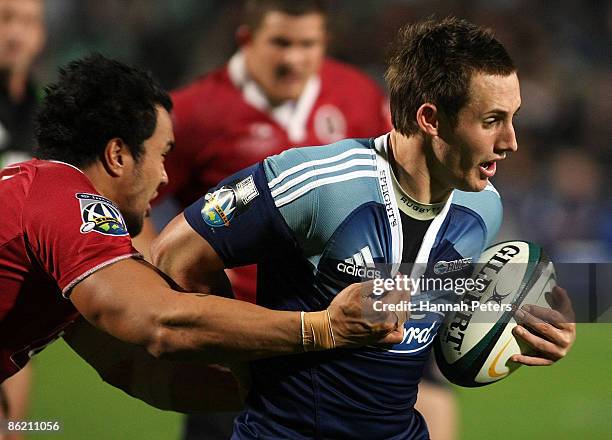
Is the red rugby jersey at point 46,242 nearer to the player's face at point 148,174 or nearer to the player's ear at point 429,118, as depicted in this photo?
the player's face at point 148,174

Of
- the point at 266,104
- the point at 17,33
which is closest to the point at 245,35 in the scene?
Result: the point at 266,104

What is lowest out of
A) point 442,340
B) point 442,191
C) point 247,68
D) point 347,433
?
point 347,433

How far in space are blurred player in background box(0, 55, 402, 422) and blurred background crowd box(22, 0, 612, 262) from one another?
6444mm

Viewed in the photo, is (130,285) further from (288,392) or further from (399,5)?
(399,5)

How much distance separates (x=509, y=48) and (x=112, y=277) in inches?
332

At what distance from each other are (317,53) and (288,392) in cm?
294

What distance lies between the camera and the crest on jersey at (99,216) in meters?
2.67

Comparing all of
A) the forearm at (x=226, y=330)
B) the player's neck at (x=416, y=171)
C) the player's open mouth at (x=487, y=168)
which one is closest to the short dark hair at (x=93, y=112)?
the forearm at (x=226, y=330)

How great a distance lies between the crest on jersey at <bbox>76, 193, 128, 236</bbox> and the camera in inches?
105

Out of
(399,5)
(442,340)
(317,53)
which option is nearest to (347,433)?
(442,340)

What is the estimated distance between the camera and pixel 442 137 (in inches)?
109

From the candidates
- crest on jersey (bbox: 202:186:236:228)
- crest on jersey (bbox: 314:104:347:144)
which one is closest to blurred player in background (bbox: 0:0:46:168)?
crest on jersey (bbox: 314:104:347:144)

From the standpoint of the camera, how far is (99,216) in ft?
8.87

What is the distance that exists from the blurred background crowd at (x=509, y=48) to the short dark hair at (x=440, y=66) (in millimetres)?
6498
